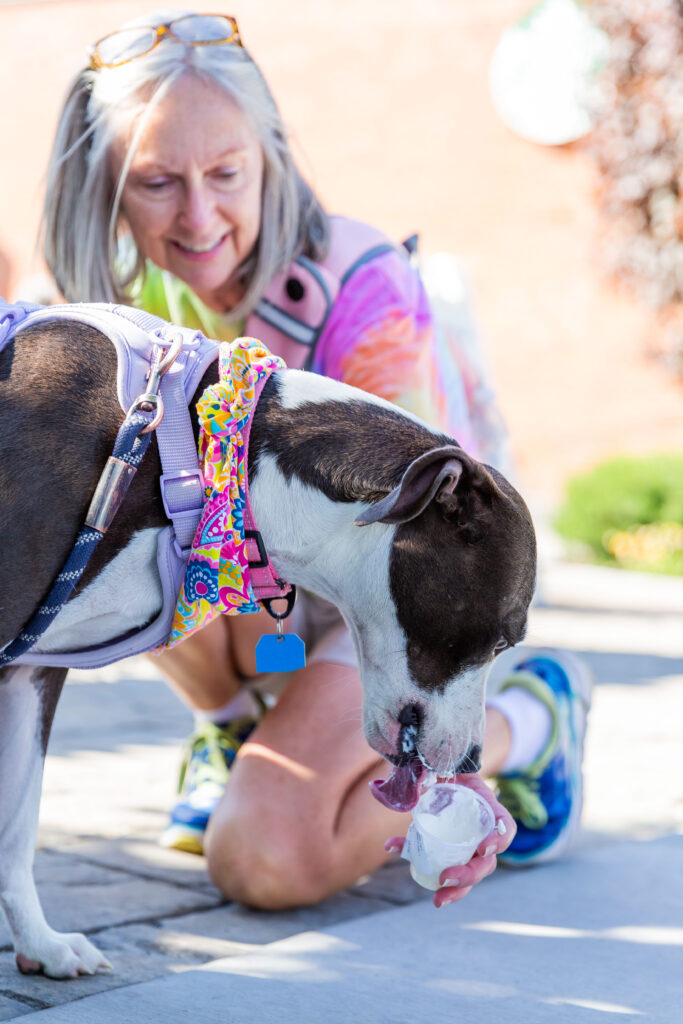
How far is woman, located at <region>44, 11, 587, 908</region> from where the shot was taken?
2551 mm

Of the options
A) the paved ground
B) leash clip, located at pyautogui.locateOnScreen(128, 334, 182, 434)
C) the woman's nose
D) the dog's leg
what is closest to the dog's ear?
leash clip, located at pyautogui.locateOnScreen(128, 334, 182, 434)

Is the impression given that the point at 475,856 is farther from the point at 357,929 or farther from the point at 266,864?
the point at 266,864

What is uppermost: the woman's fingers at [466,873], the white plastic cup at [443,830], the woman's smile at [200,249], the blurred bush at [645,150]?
the blurred bush at [645,150]

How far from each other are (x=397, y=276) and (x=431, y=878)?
1.40m

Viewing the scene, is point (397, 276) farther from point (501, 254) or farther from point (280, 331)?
point (501, 254)

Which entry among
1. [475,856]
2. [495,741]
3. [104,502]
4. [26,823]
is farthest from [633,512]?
[104,502]

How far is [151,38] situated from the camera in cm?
261

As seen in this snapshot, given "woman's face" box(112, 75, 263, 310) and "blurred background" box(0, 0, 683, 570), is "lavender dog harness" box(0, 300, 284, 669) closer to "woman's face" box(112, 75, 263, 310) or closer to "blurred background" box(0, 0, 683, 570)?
"woman's face" box(112, 75, 263, 310)

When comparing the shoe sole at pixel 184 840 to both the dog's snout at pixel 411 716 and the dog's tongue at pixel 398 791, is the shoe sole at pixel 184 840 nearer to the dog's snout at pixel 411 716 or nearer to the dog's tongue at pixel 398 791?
the dog's tongue at pixel 398 791

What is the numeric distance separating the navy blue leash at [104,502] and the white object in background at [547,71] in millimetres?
11210

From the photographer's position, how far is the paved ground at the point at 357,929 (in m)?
1.99

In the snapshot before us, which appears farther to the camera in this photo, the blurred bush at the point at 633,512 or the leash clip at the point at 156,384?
the blurred bush at the point at 633,512

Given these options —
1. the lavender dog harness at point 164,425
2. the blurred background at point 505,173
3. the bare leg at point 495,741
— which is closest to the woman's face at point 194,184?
the lavender dog harness at point 164,425

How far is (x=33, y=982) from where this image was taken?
2.03 metres
